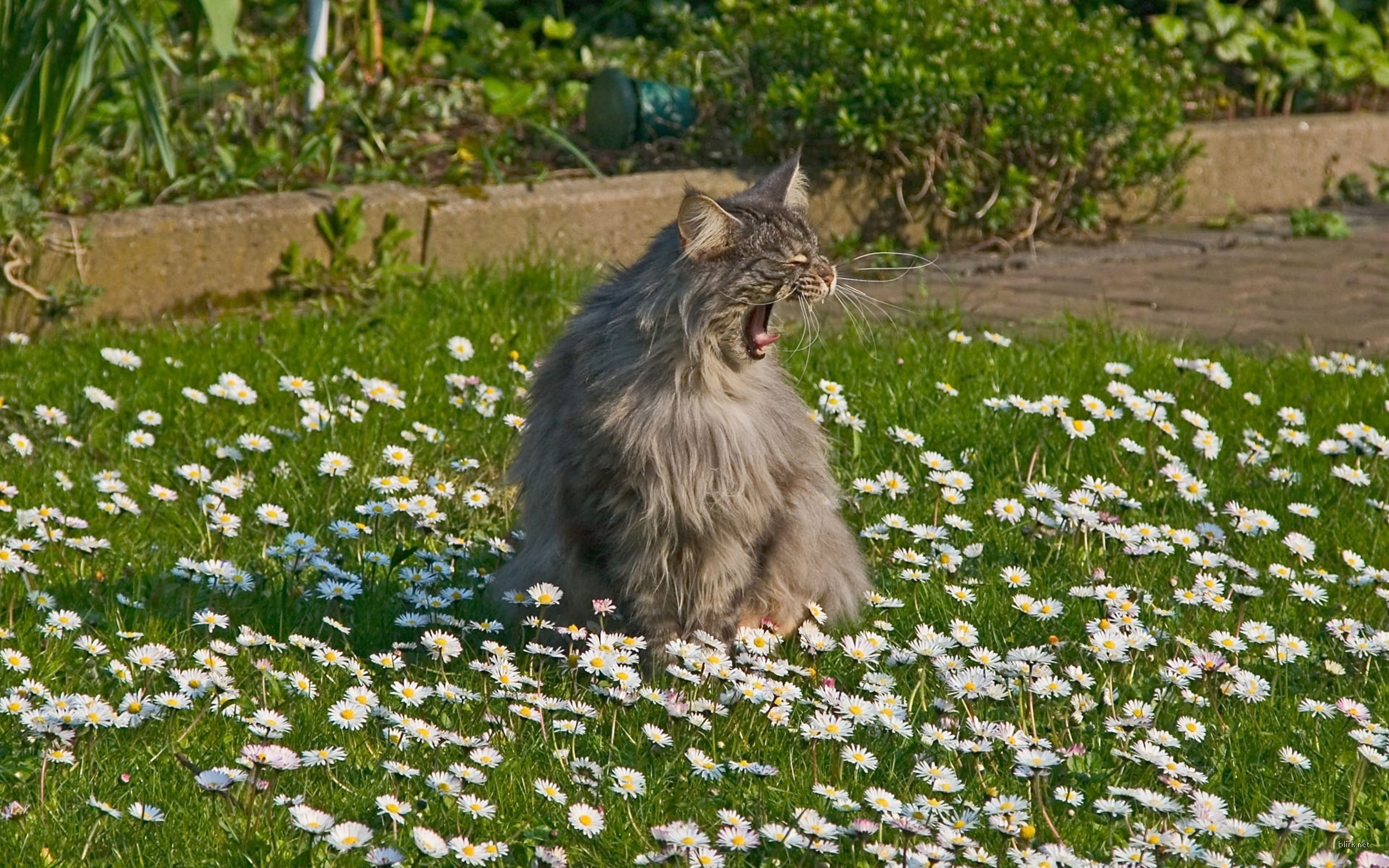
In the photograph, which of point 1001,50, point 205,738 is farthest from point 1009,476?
point 1001,50

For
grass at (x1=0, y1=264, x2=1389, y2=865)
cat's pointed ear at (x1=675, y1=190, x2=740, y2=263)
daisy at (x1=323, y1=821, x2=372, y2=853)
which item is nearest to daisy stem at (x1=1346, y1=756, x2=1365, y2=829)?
grass at (x1=0, y1=264, x2=1389, y2=865)

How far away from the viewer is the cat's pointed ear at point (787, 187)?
3.38m

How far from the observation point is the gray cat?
317cm

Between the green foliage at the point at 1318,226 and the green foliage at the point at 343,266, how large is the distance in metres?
4.43

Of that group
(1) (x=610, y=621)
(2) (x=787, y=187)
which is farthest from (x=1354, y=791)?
(2) (x=787, y=187)

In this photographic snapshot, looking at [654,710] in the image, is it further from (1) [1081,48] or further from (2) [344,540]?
(1) [1081,48]

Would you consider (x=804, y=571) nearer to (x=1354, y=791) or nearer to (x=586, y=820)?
(x=586, y=820)

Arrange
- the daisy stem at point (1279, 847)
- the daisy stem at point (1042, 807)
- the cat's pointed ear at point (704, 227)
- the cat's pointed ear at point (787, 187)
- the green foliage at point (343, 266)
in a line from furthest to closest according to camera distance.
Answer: the green foliage at point (343, 266) < the cat's pointed ear at point (787, 187) < the cat's pointed ear at point (704, 227) < the daisy stem at point (1042, 807) < the daisy stem at point (1279, 847)

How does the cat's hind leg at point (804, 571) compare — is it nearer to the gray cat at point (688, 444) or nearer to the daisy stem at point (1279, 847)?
the gray cat at point (688, 444)

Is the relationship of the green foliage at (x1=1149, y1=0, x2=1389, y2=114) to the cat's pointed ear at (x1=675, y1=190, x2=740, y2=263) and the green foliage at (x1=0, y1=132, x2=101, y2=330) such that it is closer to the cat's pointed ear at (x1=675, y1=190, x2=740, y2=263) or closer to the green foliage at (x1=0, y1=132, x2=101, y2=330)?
the green foliage at (x1=0, y1=132, x2=101, y2=330)

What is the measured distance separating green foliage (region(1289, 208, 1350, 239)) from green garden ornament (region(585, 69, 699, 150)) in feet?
9.87

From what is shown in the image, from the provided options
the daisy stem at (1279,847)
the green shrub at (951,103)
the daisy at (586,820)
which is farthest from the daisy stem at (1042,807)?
the green shrub at (951,103)

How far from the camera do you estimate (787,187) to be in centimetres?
341

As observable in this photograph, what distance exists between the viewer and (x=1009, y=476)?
14.9 ft
